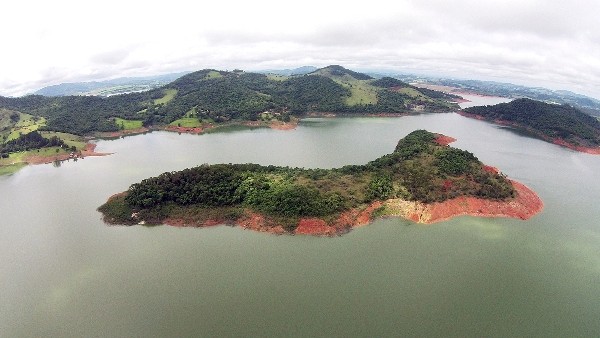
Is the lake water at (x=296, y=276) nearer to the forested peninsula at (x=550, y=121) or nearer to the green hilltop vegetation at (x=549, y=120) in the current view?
the forested peninsula at (x=550, y=121)

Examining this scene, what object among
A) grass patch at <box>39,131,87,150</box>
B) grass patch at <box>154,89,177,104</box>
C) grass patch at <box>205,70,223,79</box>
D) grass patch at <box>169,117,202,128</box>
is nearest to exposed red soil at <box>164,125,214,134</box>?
grass patch at <box>169,117,202,128</box>

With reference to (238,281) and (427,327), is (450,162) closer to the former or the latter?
(427,327)

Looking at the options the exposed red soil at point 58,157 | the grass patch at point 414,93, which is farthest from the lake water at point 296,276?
the grass patch at point 414,93

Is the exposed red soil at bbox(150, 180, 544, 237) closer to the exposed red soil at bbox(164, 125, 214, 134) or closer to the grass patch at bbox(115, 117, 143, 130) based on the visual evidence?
the exposed red soil at bbox(164, 125, 214, 134)

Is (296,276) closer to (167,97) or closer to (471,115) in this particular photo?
(471,115)

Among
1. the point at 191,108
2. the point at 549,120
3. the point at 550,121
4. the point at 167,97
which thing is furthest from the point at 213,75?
the point at 550,121

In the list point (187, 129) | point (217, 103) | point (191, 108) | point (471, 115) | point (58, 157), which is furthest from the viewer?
point (471, 115)

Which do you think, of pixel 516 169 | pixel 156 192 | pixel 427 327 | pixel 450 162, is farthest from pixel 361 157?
pixel 427 327
